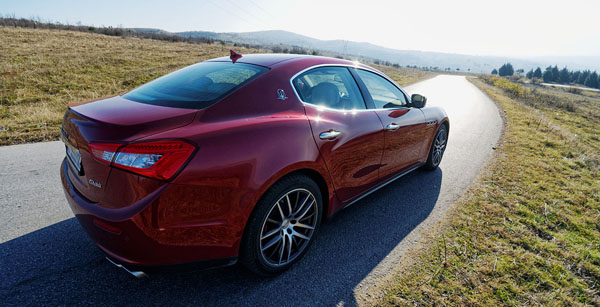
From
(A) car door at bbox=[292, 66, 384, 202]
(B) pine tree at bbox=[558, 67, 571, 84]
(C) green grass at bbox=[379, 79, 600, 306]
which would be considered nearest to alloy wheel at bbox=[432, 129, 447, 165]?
(C) green grass at bbox=[379, 79, 600, 306]

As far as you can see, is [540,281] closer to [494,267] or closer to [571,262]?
[494,267]

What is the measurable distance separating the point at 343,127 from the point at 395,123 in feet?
3.10

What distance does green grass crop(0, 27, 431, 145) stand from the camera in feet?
20.8

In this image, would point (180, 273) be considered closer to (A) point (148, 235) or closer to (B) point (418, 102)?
(A) point (148, 235)

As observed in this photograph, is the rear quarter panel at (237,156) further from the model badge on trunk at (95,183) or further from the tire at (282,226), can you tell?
the model badge on trunk at (95,183)

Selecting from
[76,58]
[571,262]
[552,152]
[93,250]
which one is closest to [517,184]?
[571,262]

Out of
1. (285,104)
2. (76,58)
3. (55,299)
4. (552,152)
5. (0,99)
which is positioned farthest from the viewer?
(76,58)

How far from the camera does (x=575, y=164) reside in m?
5.78

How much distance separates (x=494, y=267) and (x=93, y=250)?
331 centimetres

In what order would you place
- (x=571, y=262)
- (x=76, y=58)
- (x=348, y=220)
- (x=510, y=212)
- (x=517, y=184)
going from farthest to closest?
1. (x=76, y=58)
2. (x=517, y=184)
3. (x=510, y=212)
4. (x=348, y=220)
5. (x=571, y=262)

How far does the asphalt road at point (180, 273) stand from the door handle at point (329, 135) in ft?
3.34

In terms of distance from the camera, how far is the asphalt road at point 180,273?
6.62 ft

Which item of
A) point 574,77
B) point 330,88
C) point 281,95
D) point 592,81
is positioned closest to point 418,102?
point 330,88

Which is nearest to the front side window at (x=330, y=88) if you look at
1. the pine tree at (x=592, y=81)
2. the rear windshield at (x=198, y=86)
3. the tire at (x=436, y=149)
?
the rear windshield at (x=198, y=86)
